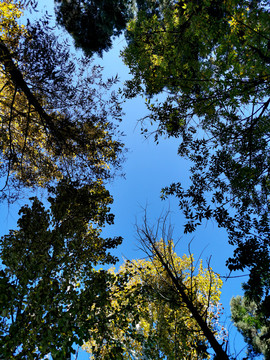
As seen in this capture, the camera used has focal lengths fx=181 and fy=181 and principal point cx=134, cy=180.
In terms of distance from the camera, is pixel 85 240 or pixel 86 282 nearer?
pixel 86 282

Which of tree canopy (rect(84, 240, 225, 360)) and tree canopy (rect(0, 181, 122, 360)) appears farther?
tree canopy (rect(84, 240, 225, 360))

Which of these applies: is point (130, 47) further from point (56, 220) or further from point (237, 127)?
point (56, 220)

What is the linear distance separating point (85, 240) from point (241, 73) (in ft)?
20.3

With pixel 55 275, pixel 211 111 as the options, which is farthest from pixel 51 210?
pixel 211 111

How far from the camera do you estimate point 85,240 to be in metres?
5.95

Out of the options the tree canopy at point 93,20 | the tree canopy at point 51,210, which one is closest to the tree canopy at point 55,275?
the tree canopy at point 51,210

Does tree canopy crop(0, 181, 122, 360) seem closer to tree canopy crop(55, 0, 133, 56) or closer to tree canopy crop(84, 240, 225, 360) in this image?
tree canopy crop(84, 240, 225, 360)

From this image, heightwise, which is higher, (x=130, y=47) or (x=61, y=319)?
(x=130, y=47)

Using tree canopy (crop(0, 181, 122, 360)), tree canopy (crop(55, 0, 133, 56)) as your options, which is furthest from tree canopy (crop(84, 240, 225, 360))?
tree canopy (crop(55, 0, 133, 56))

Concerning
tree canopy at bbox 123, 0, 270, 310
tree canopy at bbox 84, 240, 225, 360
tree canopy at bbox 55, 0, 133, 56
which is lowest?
tree canopy at bbox 84, 240, 225, 360

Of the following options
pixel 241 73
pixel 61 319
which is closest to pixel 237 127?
pixel 241 73

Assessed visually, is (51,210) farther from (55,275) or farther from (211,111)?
(211,111)

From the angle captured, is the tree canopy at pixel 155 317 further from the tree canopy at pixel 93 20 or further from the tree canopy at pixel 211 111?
the tree canopy at pixel 93 20

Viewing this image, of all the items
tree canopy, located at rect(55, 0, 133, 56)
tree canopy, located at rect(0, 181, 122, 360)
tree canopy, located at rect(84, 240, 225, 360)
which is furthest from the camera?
tree canopy, located at rect(55, 0, 133, 56)
